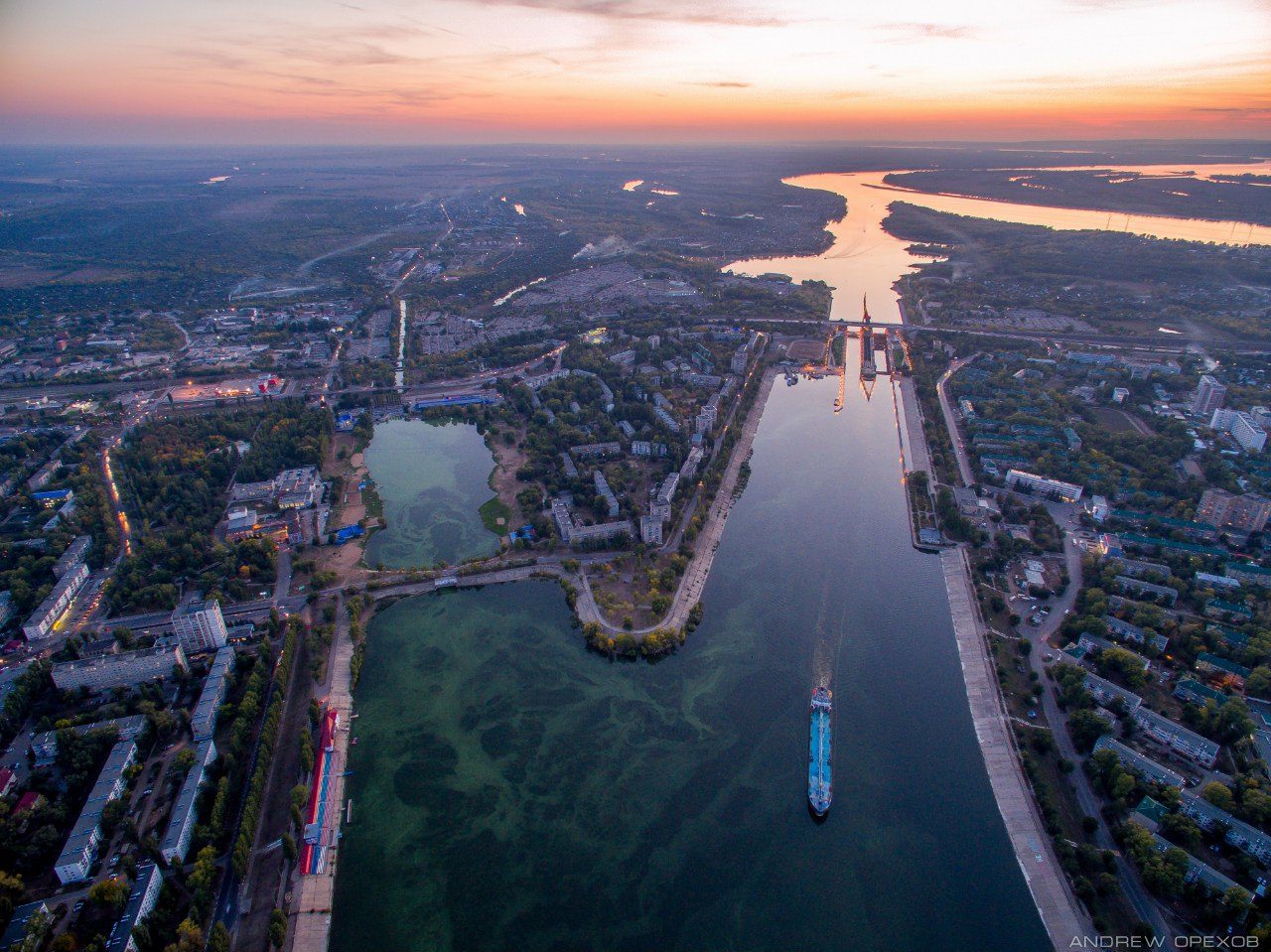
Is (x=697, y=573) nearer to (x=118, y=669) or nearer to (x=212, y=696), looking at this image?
(x=212, y=696)

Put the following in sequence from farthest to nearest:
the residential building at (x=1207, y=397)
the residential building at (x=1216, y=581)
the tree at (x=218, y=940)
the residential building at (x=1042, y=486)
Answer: the residential building at (x=1207, y=397), the residential building at (x=1042, y=486), the residential building at (x=1216, y=581), the tree at (x=218, y=940)

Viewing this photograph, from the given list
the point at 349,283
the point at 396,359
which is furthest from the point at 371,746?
the point at 349,283

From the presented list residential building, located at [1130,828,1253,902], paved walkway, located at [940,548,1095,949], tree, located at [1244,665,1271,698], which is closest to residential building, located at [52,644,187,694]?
paved walkway, located at [940,548,1095,949]

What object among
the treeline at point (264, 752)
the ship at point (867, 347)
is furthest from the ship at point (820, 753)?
the ship at point (867, 347)

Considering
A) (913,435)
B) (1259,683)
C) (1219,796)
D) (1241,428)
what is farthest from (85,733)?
(1241,428)

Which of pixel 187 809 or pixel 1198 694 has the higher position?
pixel 1198 694

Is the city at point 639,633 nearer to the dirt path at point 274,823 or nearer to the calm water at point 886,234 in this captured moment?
the dirt path at point 274,823

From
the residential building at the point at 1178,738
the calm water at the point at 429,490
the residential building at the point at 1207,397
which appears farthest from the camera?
the residential building at the point at 1207,397
